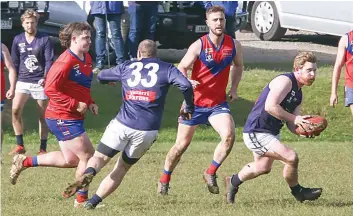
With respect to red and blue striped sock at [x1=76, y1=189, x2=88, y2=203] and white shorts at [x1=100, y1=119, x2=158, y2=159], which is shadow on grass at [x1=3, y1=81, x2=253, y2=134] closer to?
red and blue striped sock at [x1=76, y1=189, x2=88, y2=203]

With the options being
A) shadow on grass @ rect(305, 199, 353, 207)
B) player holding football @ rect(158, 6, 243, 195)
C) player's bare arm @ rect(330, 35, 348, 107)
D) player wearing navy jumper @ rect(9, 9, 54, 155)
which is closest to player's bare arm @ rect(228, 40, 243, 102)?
player holding football @ rect(158, 6, 243, 195)

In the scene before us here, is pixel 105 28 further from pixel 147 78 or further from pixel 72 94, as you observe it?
pixel 147 78

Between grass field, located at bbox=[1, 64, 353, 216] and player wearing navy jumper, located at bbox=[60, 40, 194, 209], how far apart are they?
1.50ft

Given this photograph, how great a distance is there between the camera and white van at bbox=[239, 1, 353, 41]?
2253 centimetres

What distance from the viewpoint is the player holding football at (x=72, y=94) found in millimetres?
10758

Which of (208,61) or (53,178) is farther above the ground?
(208,61)

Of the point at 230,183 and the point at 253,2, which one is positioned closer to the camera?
the point at 230,183

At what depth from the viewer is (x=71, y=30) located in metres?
10.8

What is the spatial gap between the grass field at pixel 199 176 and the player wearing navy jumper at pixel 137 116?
1.50 feet

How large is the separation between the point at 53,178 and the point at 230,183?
287 cm

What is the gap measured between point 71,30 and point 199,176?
10.2 feet

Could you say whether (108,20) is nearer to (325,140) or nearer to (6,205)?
(325,140)

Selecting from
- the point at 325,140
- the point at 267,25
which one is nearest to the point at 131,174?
the point at 325,140

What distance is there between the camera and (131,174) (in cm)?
1320
